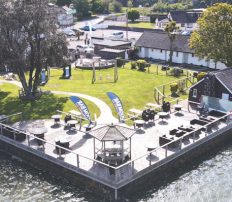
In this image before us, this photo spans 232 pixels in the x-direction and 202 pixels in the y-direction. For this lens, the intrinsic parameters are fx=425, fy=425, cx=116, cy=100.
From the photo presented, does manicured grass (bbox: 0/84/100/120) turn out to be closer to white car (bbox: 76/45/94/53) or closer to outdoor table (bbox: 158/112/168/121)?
outdoor table (bbox: 158/112/168/121)

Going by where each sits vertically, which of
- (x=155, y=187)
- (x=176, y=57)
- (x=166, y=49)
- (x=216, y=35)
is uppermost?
(x=216, y=35)

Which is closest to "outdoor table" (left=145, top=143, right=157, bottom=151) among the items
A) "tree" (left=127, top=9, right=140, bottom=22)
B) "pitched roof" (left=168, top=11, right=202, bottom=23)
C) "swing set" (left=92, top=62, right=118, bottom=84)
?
"swing set" (left=92, top=62, right=118, bottom=84)

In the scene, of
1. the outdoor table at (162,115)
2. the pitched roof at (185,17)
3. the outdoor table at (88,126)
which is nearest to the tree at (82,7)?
the pitched roof at (185,17)

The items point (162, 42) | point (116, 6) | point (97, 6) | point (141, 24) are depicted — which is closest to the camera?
point (162, 42)

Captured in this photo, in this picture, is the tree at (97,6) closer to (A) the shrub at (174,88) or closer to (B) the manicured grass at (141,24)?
(B) the manicured grass at (141,24)

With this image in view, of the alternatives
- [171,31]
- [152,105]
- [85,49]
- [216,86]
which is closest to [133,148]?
[152,105]

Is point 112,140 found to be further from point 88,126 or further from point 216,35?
point 216,35
